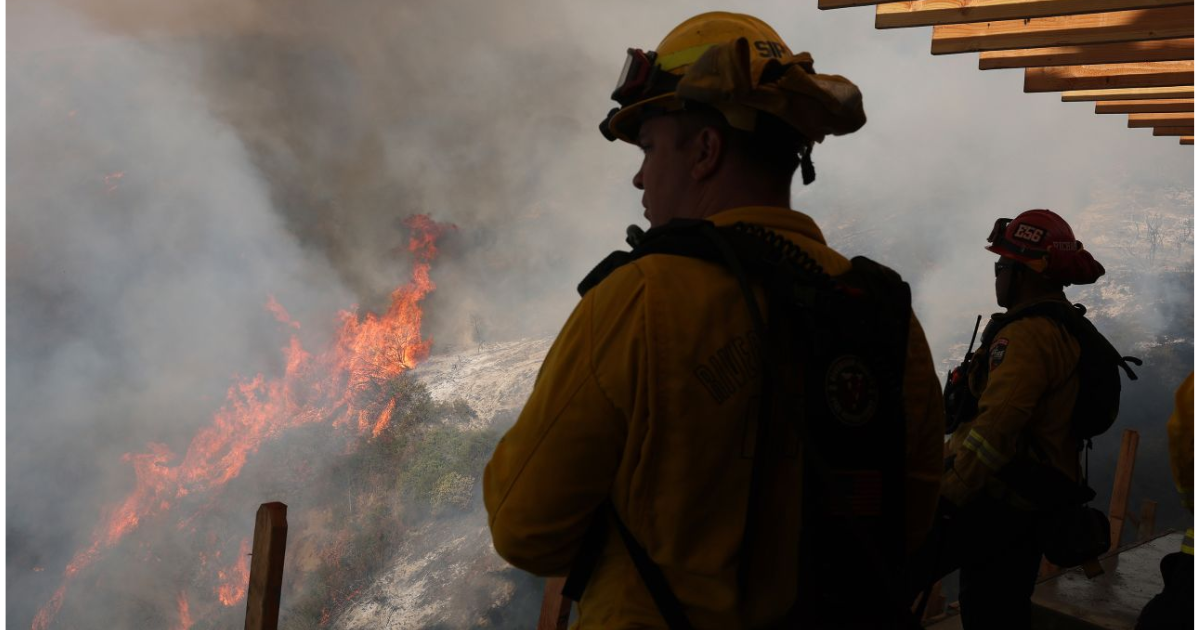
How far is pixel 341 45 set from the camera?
1188 centimetres

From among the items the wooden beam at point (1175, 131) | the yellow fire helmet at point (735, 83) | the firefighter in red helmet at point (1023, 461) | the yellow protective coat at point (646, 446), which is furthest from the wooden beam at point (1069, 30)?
the yellow protective coat at point (646, 446)

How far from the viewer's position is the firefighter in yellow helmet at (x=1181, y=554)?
5.91ft

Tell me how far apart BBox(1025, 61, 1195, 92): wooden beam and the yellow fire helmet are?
2.83 meters

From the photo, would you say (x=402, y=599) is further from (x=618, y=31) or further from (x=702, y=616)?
(x=702, y=616)

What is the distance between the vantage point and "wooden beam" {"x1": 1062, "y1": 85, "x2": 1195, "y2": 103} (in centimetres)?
350

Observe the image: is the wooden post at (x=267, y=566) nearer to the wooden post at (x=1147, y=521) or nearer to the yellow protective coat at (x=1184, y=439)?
the yellow protective coat at (x=1184, y=439)

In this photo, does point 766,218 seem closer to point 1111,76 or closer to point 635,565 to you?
point 635,565

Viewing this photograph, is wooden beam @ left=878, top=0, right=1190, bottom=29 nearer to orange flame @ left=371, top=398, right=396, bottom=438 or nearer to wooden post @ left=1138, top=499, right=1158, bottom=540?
wooden post @ left=1138, top=499, right=1158, bottom=540

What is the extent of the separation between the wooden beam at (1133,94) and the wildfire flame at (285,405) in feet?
31.9

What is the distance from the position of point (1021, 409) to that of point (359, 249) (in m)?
11.1

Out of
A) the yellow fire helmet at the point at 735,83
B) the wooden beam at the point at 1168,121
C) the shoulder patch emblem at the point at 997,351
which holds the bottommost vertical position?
the shoulder patch emblem at the point at 997,351

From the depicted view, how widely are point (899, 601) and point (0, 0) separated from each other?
7.61ft

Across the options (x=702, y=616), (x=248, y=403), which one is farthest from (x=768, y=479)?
(x=248, y=403)

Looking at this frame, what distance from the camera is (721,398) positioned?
0.99 meters
